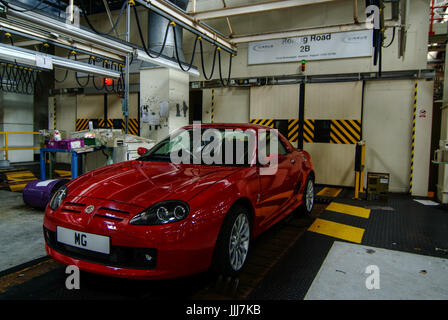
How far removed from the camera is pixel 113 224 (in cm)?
185

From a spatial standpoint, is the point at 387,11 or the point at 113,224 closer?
the point at 113,224

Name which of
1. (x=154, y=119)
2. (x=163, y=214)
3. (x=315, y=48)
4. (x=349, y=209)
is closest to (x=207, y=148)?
(x=163, y=214)

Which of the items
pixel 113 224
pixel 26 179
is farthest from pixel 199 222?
pixel 26 179

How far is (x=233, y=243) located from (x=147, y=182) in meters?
0.78

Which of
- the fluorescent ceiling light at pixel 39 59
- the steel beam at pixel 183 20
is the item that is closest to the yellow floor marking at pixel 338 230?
the steel beam at pixel 183 20

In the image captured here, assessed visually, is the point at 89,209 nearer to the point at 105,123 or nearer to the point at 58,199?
the point at 58,199

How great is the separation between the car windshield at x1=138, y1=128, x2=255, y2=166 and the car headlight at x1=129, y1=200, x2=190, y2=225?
2.96ft

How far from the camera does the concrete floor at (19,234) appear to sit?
270 centimetres

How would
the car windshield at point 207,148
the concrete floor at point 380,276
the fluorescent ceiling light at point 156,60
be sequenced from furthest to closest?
the fluorescent ceiling light at point 156,60 → the car windshield at point 207,148 → the concrete floor at point 380,276

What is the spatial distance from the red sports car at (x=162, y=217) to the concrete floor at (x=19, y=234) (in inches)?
31.6

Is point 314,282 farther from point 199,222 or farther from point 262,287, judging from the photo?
point 199,222

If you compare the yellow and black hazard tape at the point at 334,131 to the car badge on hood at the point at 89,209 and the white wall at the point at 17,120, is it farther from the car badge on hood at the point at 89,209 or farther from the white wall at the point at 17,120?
the white wall at the point at 17,120

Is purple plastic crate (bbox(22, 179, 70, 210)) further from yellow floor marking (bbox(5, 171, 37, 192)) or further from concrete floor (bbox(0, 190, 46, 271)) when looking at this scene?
yellow floor marking (bbox(5, 171, 37, 192))
